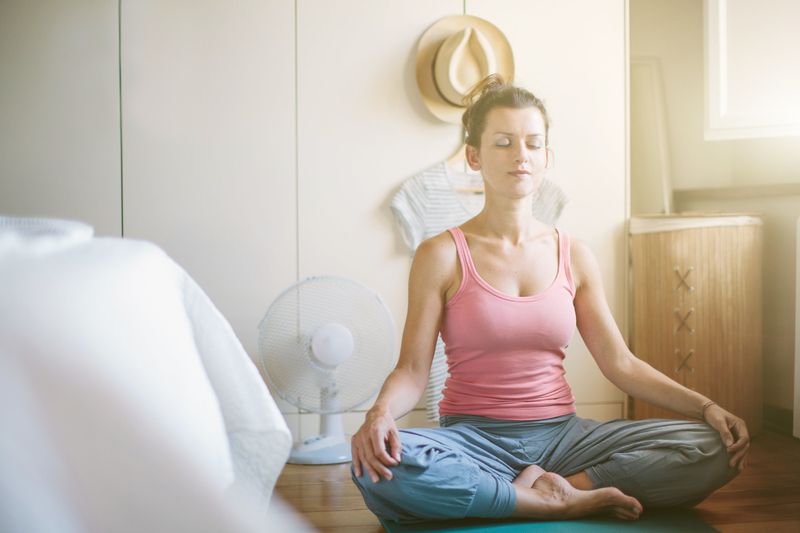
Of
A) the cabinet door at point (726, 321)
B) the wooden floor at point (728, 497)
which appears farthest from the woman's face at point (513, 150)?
the cabinet door at point (726, 321)

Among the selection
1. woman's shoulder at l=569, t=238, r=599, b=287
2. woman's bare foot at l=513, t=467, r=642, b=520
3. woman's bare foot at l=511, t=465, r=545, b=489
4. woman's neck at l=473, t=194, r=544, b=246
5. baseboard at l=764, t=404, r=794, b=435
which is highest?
woman's neck at l=473, t=194, r=544, b=246

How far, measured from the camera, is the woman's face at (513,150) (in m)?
1.79

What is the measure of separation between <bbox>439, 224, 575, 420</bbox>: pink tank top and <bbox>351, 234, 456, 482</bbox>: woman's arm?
0.15 feet

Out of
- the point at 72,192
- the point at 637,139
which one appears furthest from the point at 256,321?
the point at 637,139

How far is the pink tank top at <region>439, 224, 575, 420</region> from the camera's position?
174cm

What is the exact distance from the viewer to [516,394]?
5.75 ft

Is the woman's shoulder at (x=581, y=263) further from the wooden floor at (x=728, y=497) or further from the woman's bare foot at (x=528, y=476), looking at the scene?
the wooden floor at (x=728, y=497)

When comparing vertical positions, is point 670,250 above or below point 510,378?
above

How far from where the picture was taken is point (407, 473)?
4.99ft

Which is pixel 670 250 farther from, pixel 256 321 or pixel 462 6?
pixel 256 321

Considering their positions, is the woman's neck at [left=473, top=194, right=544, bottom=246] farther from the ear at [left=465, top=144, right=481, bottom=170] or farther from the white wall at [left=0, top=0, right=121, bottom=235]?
the white wall at [left=0, top=0, right=121, bottom=235]

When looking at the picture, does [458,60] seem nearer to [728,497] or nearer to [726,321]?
[726,321]

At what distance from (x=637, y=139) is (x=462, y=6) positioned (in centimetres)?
93

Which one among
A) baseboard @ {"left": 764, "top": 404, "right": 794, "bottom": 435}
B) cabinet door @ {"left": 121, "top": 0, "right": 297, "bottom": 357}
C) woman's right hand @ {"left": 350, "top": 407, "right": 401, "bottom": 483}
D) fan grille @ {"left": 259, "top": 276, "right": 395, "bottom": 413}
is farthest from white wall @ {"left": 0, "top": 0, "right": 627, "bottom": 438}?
woman's right hand @ {"left": 350, "top": 407, "right": 401, "bottom": 483}
